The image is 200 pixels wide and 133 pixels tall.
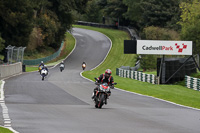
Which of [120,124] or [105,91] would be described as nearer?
[120,124]

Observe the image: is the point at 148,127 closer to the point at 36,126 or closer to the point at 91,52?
the point at 36,126

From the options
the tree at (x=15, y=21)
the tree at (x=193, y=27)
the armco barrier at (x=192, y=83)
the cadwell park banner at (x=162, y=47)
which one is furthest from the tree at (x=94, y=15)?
the armco barrier at (x=192, y=83)

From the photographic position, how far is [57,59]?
7919cm

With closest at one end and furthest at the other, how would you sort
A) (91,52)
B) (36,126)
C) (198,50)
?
1. (36,126)
2. (198,50)
3. (91,52)

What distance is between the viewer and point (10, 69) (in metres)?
46.0

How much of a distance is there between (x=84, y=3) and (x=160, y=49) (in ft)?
145

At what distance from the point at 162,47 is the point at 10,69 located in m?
16.1

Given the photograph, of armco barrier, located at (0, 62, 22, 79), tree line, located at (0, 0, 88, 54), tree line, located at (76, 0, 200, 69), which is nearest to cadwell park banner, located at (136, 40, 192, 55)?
armco barrier, located at (0, 62, 22, 79)

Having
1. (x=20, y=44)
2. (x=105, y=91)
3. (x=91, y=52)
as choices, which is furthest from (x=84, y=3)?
(x=105, y=91)

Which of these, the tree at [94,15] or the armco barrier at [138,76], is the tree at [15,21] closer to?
the armco barrier at [138,76]

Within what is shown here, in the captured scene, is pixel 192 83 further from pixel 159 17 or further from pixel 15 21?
pixel 159 17

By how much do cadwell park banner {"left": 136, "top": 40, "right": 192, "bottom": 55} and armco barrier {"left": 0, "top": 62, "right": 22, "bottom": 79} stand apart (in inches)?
505

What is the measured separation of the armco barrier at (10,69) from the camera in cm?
4163

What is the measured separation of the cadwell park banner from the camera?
40.4m
